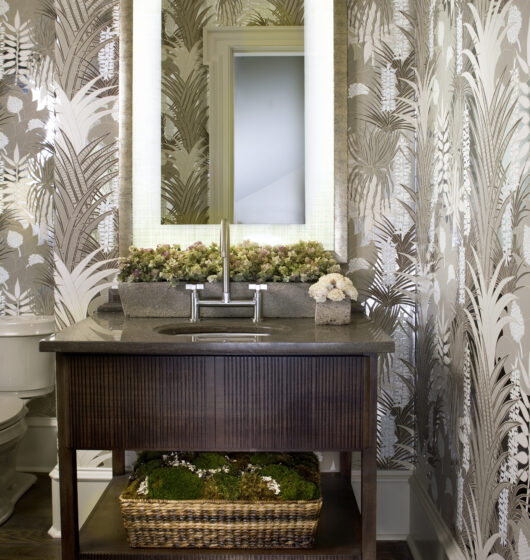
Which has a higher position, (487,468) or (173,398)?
(173,398)

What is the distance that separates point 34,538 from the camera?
7.23 ft

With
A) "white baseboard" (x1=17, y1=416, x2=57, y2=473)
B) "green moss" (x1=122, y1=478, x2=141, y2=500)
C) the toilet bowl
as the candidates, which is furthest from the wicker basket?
"white baseboard" (x1=17, y1=416, x2=57, y2=473)

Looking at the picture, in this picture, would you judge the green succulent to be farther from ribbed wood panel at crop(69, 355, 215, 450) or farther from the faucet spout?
ribbed wood panel at crop(69, 355, 215, 450)

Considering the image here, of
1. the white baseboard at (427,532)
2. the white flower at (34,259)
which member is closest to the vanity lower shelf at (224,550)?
the white baseboard at (427,532)

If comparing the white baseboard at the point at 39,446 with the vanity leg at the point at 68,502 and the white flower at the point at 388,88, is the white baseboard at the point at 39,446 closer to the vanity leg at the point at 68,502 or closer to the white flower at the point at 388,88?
the vanity leg at the point at 68,502

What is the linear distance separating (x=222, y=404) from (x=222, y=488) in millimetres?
301

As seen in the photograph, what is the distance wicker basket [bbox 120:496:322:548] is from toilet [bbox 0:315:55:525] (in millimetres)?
926

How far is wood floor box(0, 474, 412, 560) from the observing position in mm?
2100

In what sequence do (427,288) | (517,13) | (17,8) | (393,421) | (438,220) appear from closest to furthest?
(517,13)
(438,220)
(427,288)
(393,421)
(17,8)

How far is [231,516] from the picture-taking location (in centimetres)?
166

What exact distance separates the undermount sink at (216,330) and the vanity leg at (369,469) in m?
0.36

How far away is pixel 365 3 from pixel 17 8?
1.48 metres

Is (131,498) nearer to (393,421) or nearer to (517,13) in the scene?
(393,421)

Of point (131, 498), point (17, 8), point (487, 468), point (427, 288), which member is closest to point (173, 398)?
point (131, 498)
